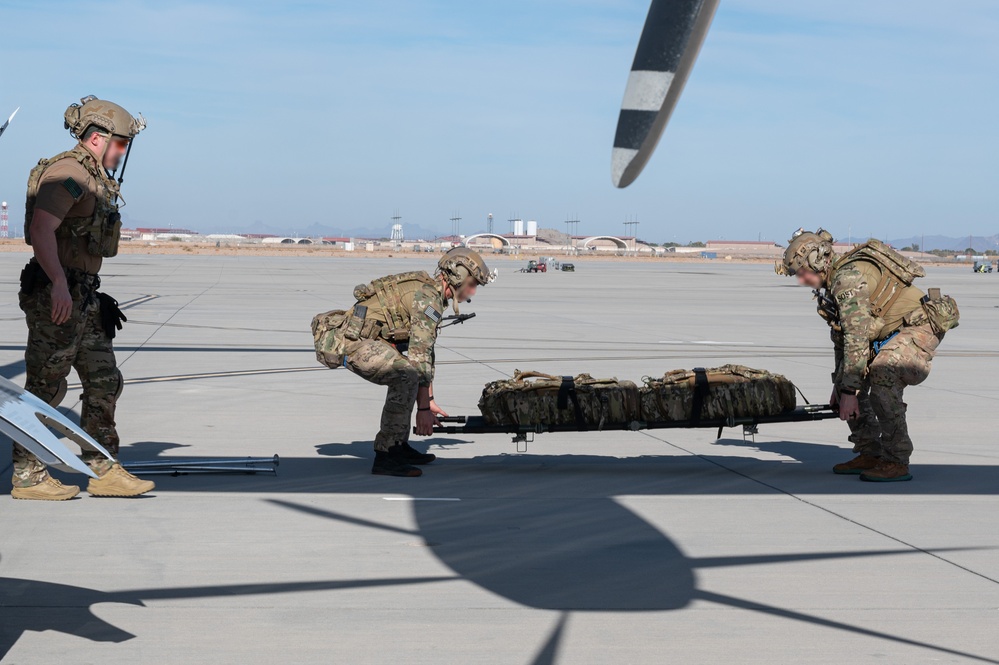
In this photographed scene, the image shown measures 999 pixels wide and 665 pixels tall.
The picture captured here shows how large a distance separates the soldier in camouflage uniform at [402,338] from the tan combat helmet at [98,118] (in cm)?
201

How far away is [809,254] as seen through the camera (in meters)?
8.01

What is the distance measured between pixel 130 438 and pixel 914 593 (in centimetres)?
647

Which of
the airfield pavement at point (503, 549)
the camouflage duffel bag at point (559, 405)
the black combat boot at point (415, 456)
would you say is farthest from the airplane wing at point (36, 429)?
the black combat boot at point (415, 456)

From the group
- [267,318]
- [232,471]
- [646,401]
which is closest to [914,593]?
[646,401]

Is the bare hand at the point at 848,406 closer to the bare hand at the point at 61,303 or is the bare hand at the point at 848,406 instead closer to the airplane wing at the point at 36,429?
the bare hand at the point at 61,303

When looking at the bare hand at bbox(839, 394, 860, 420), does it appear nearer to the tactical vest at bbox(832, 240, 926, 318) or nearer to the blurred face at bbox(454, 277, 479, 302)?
the tactical vest at bbox(832, 240, 926, 318)

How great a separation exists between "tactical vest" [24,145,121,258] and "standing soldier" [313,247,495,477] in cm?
167

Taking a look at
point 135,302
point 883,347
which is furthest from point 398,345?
point 135,302

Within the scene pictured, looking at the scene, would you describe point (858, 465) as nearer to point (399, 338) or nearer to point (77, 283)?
point (399, 338)

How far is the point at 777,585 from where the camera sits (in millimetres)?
5352

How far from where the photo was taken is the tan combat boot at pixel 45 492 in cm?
677

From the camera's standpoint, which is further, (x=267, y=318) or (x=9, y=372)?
(x=267, y=318)

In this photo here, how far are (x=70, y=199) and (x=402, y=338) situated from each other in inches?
99.2

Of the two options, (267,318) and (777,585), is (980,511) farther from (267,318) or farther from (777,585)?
(267,318)
